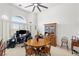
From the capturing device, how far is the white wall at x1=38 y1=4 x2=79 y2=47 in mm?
2371

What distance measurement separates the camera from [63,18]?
2418mm

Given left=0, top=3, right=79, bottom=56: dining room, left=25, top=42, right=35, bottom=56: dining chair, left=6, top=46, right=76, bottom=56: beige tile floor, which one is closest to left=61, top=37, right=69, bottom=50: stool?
left=0, top=3, right=79, bottom=56: dining room

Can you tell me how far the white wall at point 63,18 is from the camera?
237 centimetres

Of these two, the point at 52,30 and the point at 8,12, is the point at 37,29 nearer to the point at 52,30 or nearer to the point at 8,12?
the point at 52,30

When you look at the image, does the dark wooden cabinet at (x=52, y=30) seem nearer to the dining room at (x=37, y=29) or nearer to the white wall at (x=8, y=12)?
the dining room at (x=37, y=29)

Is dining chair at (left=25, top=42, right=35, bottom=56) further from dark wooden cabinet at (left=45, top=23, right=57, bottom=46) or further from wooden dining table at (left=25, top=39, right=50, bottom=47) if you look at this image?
dark wooden cabinet at (left=45, top=23, right=57, bottom=46)

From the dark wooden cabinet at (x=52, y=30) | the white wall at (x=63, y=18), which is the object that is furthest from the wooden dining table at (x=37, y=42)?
the white wall at (x=63, y=18)

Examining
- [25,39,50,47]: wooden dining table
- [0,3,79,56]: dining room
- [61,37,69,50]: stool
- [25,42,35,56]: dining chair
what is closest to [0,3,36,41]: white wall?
[0,3,79,56]: dining room

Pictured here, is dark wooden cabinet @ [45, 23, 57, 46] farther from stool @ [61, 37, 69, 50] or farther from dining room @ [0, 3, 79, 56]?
stool @ [61, 37, 69, 50]

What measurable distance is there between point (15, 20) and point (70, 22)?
1.19m

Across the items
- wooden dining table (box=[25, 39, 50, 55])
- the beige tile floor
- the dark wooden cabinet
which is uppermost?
the dark wooden cabinet

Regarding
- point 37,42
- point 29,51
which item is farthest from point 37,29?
point 29,51

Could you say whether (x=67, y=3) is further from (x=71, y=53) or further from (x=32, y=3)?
(x=71, y=53)

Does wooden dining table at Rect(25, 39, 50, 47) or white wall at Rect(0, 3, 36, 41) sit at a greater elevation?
white wall at Rect(0, 3, 36, 41)
